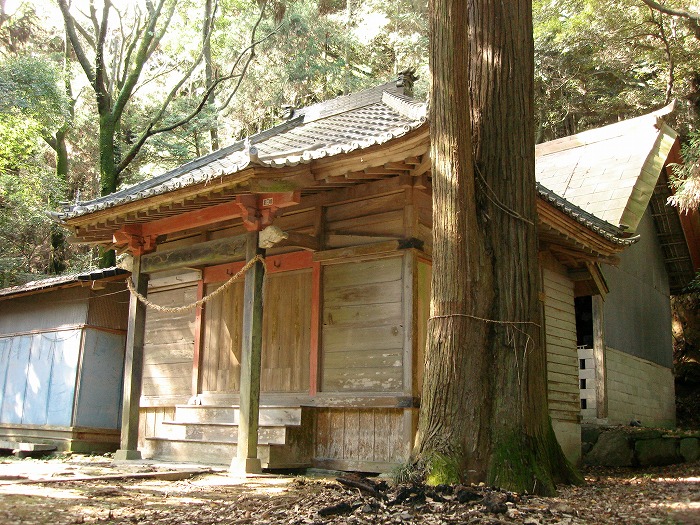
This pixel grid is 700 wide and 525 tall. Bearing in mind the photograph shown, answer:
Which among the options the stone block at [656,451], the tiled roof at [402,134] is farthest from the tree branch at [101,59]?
the stone block at [656,451]

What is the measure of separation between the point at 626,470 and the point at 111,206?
25.2ft

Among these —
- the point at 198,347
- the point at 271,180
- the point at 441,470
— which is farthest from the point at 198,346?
the point at 441,470

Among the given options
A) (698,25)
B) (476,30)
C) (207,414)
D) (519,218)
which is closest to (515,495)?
(519,218)

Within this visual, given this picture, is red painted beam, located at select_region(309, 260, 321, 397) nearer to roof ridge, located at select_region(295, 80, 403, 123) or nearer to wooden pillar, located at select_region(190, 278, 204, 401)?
wooden pillar, located at select_region(190, 278, 204, 401)

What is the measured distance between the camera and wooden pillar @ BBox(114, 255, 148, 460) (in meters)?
8.73

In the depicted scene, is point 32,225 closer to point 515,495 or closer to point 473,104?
point 473,104

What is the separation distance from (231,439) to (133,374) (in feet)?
6.40

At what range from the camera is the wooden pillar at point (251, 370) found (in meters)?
7.08

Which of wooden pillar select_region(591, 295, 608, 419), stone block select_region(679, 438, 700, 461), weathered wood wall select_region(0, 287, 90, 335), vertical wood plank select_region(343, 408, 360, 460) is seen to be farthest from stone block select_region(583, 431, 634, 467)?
weathered wood wall select_region(0, 287, 90, 335)

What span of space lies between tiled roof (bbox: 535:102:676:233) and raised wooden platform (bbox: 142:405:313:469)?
6.21 meters

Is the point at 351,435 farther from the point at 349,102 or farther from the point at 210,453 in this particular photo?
the point at 349,102

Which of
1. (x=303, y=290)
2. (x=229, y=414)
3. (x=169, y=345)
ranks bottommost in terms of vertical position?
(x=229, y=414)

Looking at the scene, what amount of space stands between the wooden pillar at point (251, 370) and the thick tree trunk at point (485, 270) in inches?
94.2

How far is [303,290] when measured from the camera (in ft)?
28.2
